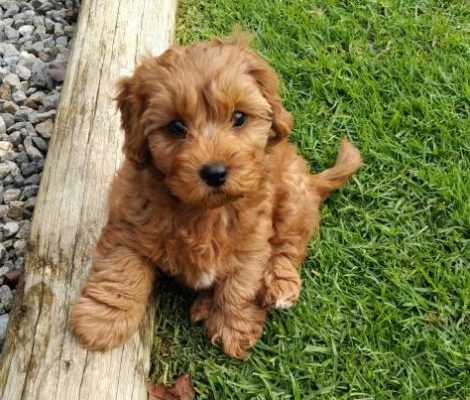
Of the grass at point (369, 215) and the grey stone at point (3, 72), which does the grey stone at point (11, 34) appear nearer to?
the grey stone at point (3, 72)

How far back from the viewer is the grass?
367cm

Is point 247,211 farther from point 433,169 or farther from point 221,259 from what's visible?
point 433,169

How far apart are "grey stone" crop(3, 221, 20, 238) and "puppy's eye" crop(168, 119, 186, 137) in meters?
1.64

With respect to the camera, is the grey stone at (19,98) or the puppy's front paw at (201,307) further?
the grey stone at (19,98)

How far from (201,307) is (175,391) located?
0.45 metres

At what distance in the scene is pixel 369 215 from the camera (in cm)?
427

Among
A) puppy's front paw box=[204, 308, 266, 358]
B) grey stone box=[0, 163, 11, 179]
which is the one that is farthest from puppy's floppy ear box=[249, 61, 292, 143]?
grey stone box=[0, 163, 11, 179]

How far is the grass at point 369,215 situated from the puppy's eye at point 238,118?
46.0 inches

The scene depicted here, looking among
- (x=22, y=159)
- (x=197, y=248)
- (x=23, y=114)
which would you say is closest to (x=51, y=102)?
(x=23, y=114)

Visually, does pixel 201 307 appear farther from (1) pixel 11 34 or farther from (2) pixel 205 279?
(1) pixel 11 34

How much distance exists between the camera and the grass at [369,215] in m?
3.67

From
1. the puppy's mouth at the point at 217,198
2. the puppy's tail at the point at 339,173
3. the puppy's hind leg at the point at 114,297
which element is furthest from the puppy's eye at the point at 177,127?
the puppy's tail at the point at 339,173

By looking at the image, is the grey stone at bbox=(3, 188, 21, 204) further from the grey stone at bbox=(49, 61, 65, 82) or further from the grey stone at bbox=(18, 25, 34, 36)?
the grey stone at bbox=(18, 25, 34, 36)

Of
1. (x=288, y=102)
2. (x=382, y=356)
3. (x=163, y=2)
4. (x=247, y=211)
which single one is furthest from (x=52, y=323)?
(x=163, y=2)
